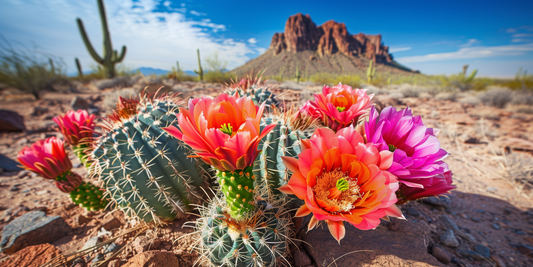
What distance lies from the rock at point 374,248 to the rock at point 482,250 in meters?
0.38

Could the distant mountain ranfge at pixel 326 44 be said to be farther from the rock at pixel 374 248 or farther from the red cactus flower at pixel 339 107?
the rock at pixel 374 248

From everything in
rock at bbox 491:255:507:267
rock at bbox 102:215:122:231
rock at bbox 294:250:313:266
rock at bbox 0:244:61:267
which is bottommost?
rock at bbox 491:255:507:267

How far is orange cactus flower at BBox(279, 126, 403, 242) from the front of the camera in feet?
2.28

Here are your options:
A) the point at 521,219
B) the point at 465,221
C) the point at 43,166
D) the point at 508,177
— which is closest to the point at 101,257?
the point at 43,166

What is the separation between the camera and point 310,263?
3.90 feet

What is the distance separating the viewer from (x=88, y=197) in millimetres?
1702

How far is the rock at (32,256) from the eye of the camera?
4.01ft

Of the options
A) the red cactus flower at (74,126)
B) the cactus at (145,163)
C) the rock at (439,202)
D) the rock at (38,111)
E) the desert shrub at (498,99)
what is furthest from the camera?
the desert shrub at (498,99)

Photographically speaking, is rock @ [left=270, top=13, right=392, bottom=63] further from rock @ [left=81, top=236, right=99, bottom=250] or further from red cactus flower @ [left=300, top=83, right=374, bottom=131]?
rock @ [left=81, top=236, right=99, bottom=250]

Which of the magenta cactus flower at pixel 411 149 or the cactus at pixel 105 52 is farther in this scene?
the cactus at pixel 105 52

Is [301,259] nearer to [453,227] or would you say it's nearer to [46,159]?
[453,227]

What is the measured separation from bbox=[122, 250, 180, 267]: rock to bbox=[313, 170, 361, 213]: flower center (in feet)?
3.03

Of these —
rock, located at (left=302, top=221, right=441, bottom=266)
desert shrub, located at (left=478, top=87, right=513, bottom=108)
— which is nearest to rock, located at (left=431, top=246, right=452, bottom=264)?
rock, located at (left=302, top=221, right=441, bottom=266)

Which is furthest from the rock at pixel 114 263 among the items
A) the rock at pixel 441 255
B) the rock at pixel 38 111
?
the rock at pixel 38 111
